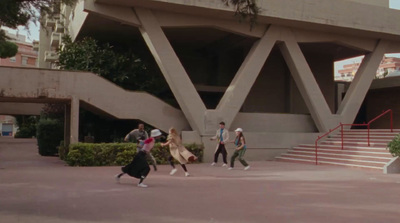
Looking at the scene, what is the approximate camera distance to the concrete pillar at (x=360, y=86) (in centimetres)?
2177

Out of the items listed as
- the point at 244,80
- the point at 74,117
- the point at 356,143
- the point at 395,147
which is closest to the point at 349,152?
the point at 356,143

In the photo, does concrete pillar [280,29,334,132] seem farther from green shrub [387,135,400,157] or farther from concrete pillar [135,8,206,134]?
green shrub [387,135,400,157]

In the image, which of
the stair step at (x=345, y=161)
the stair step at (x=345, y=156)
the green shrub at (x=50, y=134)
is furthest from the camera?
the green shrub at (x=50, y=134)

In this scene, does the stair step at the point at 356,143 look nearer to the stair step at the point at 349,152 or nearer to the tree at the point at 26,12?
the stair step at the point at 349,152

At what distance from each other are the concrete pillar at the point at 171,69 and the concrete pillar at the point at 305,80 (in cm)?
558

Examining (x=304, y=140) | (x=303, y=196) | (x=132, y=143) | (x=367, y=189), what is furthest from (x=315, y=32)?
(x=303, y=196)

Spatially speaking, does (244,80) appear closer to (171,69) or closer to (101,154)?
(171,69)

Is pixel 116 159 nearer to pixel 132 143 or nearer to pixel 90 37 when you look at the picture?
pixel 132 143

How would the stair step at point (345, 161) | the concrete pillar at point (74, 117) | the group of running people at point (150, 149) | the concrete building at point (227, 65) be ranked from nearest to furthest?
the group of running people at point (150, 149) < the stair step at point (345, 161) < the concrete pillar at point (74, 117) < the concrete building at point (227, 65)

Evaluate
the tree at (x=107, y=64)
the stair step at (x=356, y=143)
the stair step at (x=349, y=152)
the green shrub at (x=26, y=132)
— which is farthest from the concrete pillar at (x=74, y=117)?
the green shrub at (x=26, y=132)

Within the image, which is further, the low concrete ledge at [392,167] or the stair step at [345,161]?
the stair step at [345,161]

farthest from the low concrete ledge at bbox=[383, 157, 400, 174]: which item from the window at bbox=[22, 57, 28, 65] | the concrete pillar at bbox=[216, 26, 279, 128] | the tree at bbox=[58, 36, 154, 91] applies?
the window at bbox=[22, 57, 28, 65]

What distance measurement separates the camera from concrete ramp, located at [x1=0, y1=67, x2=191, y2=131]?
15.7 m

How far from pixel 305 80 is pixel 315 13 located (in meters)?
3.29
